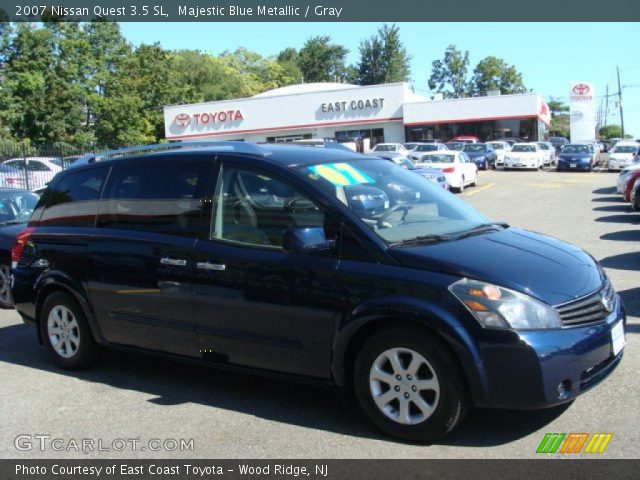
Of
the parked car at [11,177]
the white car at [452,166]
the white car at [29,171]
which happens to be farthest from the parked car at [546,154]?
the parked car at [11,177]

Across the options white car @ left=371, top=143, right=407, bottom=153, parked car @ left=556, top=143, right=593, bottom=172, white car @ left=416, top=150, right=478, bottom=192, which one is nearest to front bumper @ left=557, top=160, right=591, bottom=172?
parked car @ left=556, top=143, right=593, bottom=172

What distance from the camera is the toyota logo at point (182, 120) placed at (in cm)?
5366

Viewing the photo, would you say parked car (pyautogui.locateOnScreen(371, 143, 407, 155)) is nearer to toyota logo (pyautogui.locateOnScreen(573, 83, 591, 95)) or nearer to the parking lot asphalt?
toyota logo (pyautogui.locateOnScreen(573, 83, 591, 95))

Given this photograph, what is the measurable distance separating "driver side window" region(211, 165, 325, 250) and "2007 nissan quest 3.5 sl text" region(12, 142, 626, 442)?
0.01 metres

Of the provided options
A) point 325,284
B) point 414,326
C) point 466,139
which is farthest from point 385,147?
point 414,326

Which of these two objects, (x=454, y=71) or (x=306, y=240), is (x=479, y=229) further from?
(x=454, y=71)

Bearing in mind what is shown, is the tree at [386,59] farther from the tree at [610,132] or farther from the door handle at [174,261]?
the door handle at [174,261]

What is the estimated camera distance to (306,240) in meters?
4.42

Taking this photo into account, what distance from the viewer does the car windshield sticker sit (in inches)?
193

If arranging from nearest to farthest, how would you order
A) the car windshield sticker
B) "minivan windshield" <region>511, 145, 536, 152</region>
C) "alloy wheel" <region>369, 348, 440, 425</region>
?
"alloy wheel" <region>369, 348, 440, 425</region> → the car windshield sticker → "minivan windshield" <region>511, 145, 536, 152</region>

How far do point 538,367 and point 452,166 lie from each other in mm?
21249

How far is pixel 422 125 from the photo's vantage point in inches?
1909
